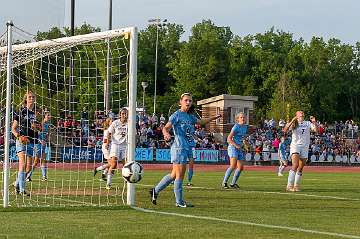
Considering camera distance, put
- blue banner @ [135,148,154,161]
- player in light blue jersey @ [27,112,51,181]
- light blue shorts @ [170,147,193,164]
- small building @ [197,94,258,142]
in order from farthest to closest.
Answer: small building @ [197,94,258,142]
blue banner @ [135,148,154,161]
player in light blue jersey @ [27,112,51,181]
light blue shorts @ [170,147,193,164]

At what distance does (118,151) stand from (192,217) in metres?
8.82

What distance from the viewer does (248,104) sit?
67750mm

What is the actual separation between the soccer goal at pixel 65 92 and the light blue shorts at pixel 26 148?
154 millimetres

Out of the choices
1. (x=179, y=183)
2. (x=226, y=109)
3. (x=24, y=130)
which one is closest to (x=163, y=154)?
(x=226, y=109)

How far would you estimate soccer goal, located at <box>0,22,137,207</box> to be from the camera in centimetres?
1538

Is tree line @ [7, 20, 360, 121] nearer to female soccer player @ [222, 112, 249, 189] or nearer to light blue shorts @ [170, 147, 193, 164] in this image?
female soccer player @ [222, 112, 249, 189]

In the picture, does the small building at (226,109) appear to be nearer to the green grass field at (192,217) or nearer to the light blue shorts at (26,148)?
the light blue shorts at (26,148)

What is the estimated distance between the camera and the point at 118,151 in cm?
2142

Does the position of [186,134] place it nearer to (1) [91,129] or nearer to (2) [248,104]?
(1) [91,129]

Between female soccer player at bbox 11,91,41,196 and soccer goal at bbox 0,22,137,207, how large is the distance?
124mm

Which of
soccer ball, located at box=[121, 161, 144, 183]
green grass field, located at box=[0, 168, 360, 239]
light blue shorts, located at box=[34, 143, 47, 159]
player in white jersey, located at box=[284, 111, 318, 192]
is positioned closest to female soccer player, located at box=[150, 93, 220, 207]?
green grass field, located at box=[0, 168, 360, 239]

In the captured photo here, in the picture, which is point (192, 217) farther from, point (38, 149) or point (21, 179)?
point (38, 149)

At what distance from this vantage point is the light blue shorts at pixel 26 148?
17453 millimetres

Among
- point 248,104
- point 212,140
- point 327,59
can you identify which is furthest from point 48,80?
point 327,59
